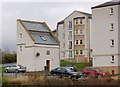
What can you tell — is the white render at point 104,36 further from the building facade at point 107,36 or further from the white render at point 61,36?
the white render at point 61,36

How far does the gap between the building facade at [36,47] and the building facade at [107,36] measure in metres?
7.73

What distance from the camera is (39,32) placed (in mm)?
66250

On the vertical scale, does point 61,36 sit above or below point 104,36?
above

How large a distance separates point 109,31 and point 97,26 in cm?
343

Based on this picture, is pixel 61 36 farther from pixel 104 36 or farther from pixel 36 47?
pixel 36 47

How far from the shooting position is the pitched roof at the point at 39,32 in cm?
6525

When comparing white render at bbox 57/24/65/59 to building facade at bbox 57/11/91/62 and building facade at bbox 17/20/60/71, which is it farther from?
building facade at bbox 17/20/60/71

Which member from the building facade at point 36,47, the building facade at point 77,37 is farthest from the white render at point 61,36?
the building facade at point 36,47

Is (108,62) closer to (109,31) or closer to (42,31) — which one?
(109,31)

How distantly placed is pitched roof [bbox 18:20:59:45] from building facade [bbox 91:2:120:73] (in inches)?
316

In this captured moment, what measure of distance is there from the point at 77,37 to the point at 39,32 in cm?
2769

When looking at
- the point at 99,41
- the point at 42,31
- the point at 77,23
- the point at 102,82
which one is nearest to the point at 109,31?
the point at 99,41

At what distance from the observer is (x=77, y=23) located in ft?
303

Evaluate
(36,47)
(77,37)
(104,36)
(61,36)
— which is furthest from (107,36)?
(61,36)
